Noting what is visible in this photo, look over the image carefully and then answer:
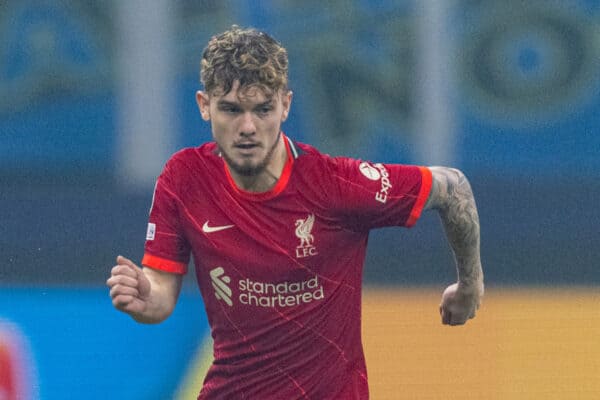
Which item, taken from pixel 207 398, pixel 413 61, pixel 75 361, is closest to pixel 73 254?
pixel 75 361

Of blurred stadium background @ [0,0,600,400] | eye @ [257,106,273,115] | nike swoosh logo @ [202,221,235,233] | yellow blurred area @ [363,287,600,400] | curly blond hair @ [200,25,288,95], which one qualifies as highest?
curly blond hair @ [200,25,288,95]

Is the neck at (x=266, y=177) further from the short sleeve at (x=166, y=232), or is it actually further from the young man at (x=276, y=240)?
the short sleeve at (x=166, y=232)

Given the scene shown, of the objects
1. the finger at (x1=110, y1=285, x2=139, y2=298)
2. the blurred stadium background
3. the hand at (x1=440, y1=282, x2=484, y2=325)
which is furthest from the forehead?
the blurred stadium background

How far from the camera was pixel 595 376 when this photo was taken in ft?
20.8

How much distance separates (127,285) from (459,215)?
1078mm

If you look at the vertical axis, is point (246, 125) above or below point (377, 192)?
above

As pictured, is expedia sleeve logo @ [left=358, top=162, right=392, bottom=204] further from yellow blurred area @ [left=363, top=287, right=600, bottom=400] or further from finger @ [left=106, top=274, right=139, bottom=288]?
yellow blurred area @ [left=363, top=287, right=600, bottom=400]

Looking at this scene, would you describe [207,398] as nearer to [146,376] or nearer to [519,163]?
[146,376]

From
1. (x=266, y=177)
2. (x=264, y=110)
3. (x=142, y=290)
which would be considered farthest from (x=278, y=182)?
(x=142, y=290)

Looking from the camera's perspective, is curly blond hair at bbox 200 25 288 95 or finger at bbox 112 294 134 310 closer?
finger at bbox 112 294 134 310

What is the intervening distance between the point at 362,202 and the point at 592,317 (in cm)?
296

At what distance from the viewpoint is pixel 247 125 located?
13.3 ft

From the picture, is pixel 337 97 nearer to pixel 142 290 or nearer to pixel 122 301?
pixel 142 290

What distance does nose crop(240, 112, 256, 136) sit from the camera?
4047mm
